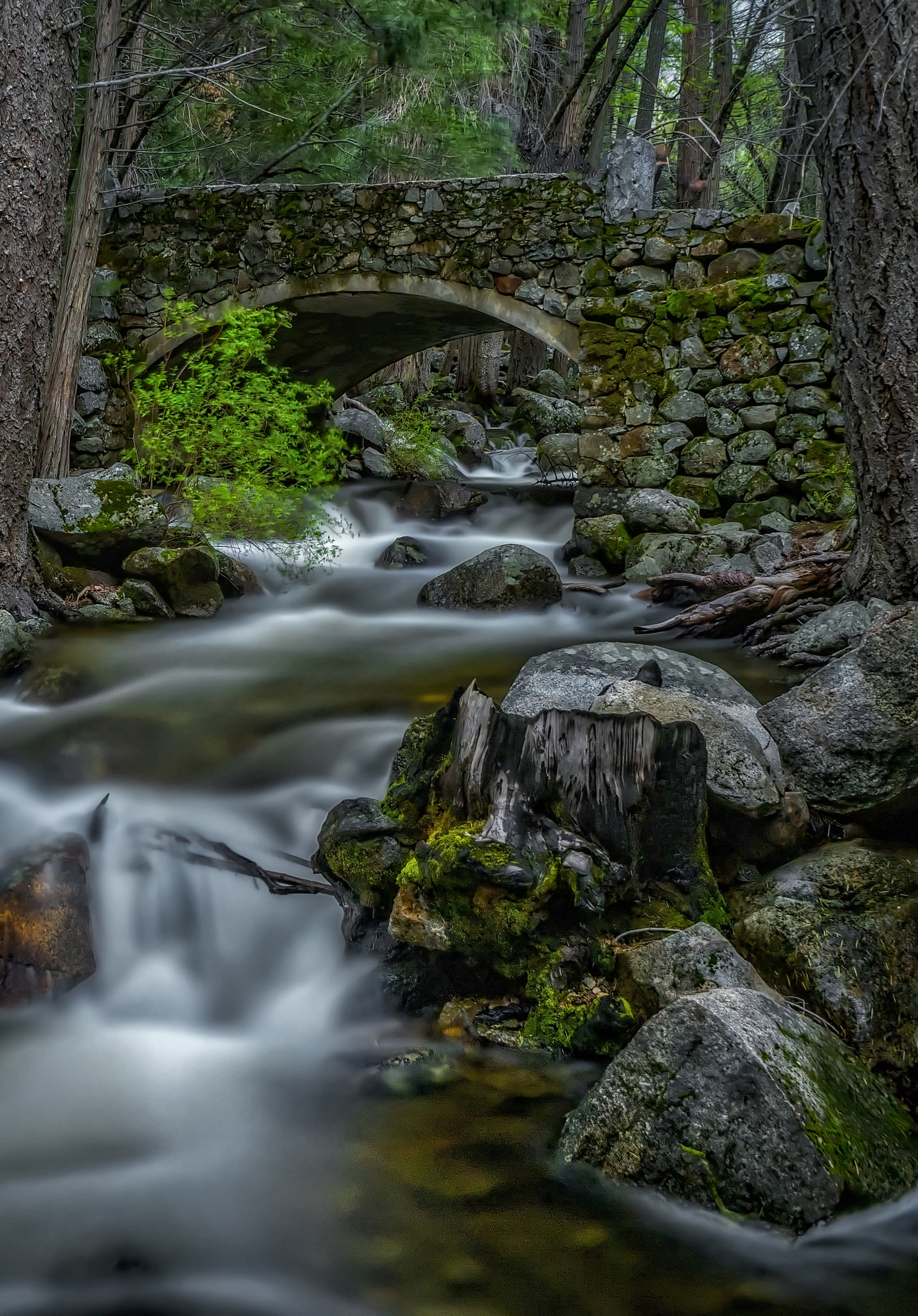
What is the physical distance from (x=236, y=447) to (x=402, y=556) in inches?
76.4

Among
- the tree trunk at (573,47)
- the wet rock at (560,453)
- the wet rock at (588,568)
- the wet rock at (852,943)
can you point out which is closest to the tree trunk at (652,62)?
the tree trunk at (573,47)

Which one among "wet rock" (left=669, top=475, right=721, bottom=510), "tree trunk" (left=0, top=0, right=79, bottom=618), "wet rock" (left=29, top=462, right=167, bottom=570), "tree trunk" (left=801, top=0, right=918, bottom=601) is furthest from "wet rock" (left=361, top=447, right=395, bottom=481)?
"tree trunk" (left=801, top=0, right=918, bottom=601)

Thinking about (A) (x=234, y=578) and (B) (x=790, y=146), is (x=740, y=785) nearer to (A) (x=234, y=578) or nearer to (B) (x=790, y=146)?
(A) (x=234, y=578)

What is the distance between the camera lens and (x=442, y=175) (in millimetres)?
12094

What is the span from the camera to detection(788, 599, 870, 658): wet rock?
4.20m

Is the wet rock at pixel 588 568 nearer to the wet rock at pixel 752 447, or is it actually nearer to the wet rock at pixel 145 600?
the wet rock at pixel 752 447

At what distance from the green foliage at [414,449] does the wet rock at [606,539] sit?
421 cm

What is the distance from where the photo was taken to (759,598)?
17.0ft

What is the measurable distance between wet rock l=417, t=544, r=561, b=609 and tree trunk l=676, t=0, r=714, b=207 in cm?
692

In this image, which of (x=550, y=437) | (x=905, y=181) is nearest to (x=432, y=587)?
(x=905, y=181)

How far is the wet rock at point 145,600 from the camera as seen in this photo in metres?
5.76

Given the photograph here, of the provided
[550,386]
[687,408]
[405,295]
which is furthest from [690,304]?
[550,386]

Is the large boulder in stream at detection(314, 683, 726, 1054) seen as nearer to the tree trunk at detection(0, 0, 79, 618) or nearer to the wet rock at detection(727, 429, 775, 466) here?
the tree trunk at detection(0, 0, 79, 618)

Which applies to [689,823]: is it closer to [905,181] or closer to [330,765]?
[330,765]
